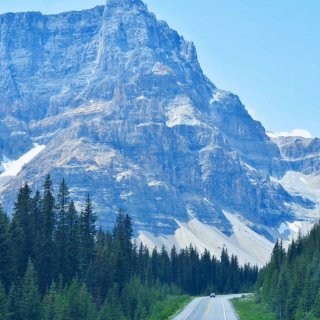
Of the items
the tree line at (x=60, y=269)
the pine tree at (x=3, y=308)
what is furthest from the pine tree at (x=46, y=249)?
the pine tree at (x=3, y=308)

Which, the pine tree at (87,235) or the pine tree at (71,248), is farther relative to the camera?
the pine tree at (87,235)

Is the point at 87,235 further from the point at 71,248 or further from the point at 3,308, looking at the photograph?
the point at 3,308

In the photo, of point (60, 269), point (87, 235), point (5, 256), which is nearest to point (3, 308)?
point (5, 256)

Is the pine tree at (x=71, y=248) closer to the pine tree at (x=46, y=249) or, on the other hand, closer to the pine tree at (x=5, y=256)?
the pine tree at (x=46, y=249)

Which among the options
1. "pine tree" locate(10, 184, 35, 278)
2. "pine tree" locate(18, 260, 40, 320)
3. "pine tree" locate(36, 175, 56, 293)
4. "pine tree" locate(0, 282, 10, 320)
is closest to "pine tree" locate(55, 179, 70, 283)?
"pine tree" locate(36, 175, 56, 293)

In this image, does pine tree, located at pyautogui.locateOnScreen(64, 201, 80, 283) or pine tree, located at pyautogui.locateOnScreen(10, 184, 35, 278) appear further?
pine tree, located at pyautogui.locateOnScreen(64, 201, 80, 283)

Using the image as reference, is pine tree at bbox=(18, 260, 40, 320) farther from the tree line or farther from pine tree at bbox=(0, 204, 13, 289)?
pine tree at bbox=(0, 204, 13, 289)

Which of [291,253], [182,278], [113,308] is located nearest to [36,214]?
[113,308]

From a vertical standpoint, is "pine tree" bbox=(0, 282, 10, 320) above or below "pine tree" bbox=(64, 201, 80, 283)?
below

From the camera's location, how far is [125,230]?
114812mm

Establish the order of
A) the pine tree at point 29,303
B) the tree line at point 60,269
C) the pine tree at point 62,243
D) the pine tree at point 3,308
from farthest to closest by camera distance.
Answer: the pine tree at point 62,243 < the tree line at point 60,269 < the pine tree at point 29,303 < the pine tree at point 3,308

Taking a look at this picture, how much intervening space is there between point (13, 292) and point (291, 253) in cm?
6318

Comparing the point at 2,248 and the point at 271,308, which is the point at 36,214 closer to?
the point at 2,248

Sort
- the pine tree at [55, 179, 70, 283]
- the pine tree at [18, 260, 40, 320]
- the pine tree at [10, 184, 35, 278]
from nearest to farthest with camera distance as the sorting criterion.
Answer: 1. the pine tree at [18, 260, 40, 320]
2. the pine tree at [10, 184, 35, 278]
3. the pine tree at [55, 179, 70, 283]
